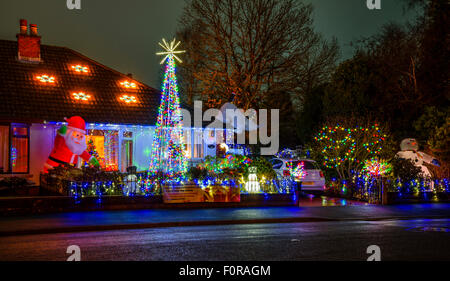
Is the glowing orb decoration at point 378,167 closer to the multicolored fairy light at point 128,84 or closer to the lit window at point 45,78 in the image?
the multicolored fairy light at point 128,84

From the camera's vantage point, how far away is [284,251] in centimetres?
949

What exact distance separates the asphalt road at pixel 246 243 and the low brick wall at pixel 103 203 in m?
3.85

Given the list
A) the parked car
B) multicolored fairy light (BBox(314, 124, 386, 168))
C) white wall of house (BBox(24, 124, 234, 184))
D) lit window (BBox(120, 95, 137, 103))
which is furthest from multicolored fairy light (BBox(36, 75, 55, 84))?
multicolored fairy light (BBox(314, 124, 386, 168))

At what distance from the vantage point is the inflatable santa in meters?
21.2

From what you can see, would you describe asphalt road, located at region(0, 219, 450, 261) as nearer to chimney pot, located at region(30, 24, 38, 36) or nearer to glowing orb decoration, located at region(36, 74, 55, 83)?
glowing orb decoration, located at region(36, 74, 55, 83)

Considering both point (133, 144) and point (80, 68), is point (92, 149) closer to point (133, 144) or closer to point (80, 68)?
point (133, 144)

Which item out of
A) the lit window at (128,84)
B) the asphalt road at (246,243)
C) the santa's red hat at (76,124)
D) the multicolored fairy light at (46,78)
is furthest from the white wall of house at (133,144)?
the asphalt road at (246,243)

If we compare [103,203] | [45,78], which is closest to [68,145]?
[103,203]

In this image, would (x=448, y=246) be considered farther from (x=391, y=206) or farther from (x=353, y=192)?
(x=353, y=192)

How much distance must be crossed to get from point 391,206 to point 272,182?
15.8 feet

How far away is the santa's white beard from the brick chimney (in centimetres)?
662

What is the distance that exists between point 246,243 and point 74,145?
511 inches

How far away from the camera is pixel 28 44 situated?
25438mm

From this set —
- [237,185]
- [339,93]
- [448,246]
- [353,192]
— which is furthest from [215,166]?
[448,246]
